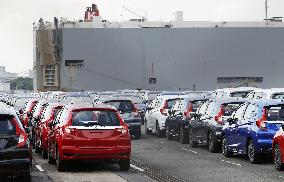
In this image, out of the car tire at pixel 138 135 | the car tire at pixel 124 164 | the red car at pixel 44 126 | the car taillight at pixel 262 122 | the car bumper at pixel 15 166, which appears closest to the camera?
the car bumper at pixel 15 166

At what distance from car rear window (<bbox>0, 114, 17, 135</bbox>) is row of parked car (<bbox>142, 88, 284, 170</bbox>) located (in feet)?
18.1

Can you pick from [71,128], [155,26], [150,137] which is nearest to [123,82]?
[155,26]

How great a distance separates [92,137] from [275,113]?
4.30 meters

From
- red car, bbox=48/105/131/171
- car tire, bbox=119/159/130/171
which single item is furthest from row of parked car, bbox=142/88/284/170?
red car, bbox=48/105/131/171

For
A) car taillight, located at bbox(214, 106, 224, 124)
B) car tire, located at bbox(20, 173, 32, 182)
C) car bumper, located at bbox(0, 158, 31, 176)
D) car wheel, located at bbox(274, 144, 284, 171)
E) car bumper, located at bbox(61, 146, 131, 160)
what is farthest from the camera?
car taillight, located at bbox(214, 106, 224, 124)

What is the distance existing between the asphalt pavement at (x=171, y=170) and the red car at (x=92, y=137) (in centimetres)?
36

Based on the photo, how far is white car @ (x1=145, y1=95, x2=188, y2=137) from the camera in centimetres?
2918

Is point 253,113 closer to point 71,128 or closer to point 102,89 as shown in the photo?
point 71,128

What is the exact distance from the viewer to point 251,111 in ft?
59.3

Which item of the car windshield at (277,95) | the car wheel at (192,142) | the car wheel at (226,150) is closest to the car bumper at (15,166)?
the car wheel at (226,150)

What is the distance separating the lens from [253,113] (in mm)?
17812

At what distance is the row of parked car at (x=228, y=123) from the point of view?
16984 millimetres

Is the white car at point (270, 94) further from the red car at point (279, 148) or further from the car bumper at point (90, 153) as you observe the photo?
the car bumper at point (90, 153)

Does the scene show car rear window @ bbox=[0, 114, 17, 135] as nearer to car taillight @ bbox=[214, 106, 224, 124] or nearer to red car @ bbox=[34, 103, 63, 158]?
red car @ bbox=[34, 103, 63, 158]
